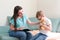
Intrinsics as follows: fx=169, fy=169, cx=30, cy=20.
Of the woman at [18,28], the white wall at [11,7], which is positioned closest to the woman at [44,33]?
the woman at [18,28]

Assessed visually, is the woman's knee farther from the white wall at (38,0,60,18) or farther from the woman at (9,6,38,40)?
the white wall at (38,0,60,18)

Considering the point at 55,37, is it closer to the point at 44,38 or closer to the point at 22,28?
the point at 44,38

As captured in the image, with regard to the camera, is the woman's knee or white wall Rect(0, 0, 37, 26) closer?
the woman's knee

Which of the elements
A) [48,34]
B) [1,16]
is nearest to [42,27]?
[48,34]

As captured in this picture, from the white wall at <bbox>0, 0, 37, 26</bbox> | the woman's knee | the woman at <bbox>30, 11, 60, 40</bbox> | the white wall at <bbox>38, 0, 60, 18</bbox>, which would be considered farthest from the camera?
the white wall at <bbox>38, 0, 60, 18</bbox>

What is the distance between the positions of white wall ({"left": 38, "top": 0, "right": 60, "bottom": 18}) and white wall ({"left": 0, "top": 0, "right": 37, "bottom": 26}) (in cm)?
21

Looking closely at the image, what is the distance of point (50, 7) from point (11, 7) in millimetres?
1123

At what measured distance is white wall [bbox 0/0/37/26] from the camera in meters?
4.51

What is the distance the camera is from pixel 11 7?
466cm

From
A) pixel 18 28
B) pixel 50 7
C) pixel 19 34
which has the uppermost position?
pixel 50 7

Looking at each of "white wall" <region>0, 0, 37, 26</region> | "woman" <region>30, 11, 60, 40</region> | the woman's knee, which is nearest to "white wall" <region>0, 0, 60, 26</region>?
"white wall" <region>0, 0, 37, 26</region>

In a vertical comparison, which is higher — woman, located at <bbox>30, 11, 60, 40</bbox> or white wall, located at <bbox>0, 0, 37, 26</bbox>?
white wall, located at <bbox>0, 0, 37, 26</bbox>

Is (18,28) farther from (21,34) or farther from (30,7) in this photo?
(30,7)

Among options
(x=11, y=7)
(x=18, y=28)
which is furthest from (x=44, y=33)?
(x=11, y=7)
